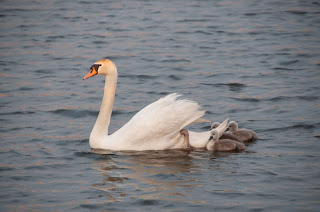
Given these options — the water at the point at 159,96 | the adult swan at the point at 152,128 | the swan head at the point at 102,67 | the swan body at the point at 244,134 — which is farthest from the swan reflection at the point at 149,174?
the swan head at the point at 102,67

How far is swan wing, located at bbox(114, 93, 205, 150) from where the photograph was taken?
378 inches

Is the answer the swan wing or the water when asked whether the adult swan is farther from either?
the water

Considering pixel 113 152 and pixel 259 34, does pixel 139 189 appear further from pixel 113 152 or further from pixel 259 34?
pixel 259 34

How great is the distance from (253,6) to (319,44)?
258 inches

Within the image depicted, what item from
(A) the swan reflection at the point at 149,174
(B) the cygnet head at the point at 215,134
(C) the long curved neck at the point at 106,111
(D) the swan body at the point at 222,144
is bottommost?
(A) the swan reflection at the point at 149,174

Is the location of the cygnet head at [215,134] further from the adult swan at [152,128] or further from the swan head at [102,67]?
the swan head at [102,67]

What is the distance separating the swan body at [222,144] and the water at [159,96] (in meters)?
0.17

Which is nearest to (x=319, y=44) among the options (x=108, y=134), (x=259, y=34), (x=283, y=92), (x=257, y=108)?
(x=259, y=34)

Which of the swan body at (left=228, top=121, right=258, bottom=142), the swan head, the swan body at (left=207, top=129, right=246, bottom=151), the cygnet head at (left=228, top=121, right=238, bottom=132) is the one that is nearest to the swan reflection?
the swan body at (left=207, top=129, right=246, bottom=151)

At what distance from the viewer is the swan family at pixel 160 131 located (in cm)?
962

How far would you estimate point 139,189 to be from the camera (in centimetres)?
820

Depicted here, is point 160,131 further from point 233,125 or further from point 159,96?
point 159,96

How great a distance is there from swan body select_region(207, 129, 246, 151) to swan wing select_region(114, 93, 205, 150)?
1.41 ft

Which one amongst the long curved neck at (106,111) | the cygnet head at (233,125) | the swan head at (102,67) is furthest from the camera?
the cygnet head at (233,125)
